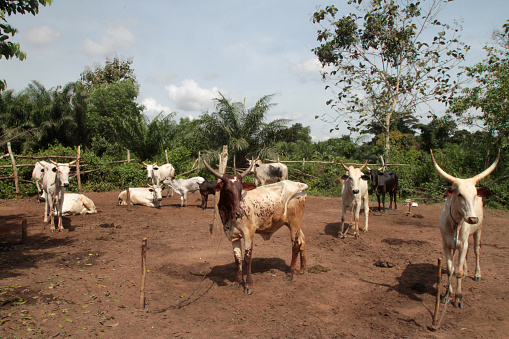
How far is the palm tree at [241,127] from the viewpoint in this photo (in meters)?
22.8

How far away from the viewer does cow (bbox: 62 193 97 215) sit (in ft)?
39.2

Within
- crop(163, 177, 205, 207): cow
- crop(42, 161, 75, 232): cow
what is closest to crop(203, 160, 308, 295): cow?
crop(42, 161, 75, 232): cow

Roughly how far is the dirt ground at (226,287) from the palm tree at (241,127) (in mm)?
12937

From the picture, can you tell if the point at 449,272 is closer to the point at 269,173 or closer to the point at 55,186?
the point at 55,186

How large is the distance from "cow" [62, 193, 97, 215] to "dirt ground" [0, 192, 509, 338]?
4.61 feet

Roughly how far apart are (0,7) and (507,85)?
17.6 m

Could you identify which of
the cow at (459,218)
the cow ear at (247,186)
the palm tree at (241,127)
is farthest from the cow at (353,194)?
the palm tree at (241,127)

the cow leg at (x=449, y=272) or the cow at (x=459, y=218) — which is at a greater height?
the cow at (x=459, y=218)

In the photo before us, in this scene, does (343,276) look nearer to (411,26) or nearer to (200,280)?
(200,280)

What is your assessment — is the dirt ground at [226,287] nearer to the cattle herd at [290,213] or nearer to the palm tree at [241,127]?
the cattle herd at [290,213]

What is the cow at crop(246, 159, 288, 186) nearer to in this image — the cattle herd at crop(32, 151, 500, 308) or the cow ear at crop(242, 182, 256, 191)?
the cattle herd at crop(32, 151, 500, 308)

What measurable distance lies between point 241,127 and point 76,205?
1257 cm

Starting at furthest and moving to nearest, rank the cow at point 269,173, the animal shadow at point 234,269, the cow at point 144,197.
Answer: the cow at point 269,173
the cow at point 144,197
the animal shadow at point 234,269

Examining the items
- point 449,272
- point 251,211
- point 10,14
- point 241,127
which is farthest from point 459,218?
point 241,127
